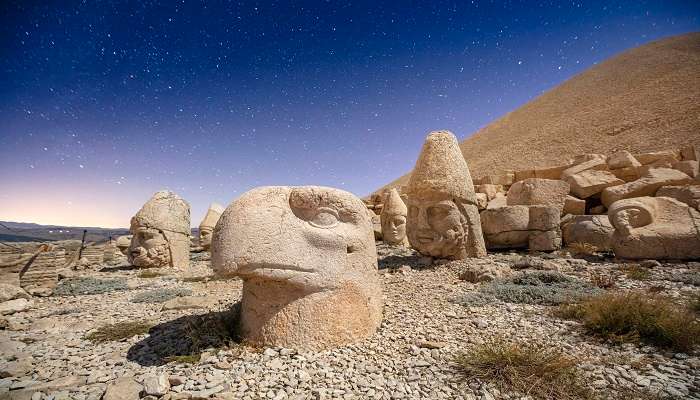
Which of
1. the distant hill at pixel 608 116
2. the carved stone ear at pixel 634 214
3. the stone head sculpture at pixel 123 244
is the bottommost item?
the stone head sculpture at pixel 123 244

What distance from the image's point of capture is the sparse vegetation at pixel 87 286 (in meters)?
6.11

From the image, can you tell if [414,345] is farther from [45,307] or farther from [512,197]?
[512,197]

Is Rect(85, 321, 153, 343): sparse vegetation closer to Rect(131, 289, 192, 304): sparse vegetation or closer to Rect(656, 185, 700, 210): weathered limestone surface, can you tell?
Rect(131, 289, 192, 304): sparse vegetation

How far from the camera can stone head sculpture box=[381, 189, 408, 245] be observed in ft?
34.6

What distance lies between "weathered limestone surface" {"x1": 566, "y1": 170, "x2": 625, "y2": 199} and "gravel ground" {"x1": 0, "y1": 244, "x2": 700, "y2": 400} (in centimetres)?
632

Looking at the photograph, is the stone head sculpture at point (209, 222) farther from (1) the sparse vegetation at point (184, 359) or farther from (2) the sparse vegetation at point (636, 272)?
(2) the sparse vegetation at point (636, 272)

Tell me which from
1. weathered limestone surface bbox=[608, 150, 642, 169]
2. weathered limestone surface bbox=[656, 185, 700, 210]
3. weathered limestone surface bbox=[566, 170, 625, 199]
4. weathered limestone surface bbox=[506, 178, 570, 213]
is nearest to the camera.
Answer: weathered limestone surface bbox=[656, 185, 700, 210]

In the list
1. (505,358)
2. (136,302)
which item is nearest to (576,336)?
(505,358)

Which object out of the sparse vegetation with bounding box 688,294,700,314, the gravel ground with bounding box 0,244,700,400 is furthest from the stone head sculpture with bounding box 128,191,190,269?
the sparse vegetation with bounding box 688,294,700,314

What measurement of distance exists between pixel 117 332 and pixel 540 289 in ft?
16.8

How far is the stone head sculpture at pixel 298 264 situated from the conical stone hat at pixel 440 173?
376 cm

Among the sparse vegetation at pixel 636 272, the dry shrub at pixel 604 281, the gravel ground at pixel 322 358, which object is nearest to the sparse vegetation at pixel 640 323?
the gravel ground at pixel 322 358

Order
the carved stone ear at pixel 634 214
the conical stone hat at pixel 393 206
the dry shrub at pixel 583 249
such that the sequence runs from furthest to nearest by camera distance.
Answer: the conical stone hat at pixel 393 206, the dry shrub at pixel 583 249, the carved stone ear at pixel 634 214

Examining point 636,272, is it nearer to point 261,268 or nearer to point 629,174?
point 261,268
